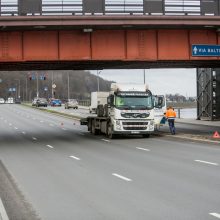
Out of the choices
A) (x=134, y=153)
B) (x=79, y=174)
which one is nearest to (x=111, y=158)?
(x=134, y=153)

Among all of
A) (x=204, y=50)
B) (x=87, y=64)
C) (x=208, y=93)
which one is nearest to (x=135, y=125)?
(x=204, y=50)

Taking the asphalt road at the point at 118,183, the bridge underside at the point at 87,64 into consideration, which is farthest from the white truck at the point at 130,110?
the asphalt road at the point at 118,183

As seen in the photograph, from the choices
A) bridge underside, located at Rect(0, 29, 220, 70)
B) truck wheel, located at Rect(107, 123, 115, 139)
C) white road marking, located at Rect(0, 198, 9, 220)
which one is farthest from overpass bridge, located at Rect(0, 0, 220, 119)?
white road marking, located at Rect(0, 198, 9, 220)

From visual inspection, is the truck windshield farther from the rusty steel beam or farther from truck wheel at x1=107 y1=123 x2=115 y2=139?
the rusty steel beam

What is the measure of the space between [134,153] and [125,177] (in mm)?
6900

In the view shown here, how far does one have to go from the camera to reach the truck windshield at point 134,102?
2805cm

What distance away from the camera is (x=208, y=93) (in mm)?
51156

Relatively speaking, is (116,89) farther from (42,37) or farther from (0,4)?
(0,4)

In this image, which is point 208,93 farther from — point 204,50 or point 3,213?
point 3,213

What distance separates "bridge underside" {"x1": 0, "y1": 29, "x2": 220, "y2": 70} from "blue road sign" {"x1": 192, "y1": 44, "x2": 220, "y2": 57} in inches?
16.9

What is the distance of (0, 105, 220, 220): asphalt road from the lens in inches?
348

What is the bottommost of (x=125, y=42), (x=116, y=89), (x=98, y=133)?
(x=98, y=133)

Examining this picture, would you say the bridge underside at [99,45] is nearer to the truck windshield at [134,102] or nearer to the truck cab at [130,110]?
the truck cab at [130,110]

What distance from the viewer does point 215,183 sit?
11844mm
